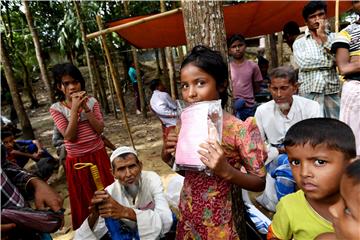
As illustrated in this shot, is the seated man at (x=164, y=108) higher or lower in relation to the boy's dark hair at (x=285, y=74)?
lower

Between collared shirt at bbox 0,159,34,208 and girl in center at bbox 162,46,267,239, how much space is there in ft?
2.20

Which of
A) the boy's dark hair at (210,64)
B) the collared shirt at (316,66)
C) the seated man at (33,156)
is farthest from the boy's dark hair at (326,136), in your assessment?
the seated man at (33,156)

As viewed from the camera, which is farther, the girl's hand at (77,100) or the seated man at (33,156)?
the seated man at (33,156)

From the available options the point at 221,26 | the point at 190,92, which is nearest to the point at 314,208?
the point at 190,92

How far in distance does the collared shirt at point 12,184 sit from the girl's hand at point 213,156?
80 centimetres

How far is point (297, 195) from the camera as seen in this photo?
50.8 inches

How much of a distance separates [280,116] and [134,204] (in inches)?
59.9

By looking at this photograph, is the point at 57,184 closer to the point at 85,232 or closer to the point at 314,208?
the point at 85,232

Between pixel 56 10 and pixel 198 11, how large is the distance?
950cm

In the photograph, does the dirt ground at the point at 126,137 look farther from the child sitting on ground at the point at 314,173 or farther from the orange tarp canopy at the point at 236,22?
the child sitting on ground at the point at 314,173

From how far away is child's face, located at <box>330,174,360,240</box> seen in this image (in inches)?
33.5

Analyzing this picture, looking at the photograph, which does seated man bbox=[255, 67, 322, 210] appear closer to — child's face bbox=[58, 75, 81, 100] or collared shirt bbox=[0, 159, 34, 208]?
child's face bbox=[58, 75, 81, 100]

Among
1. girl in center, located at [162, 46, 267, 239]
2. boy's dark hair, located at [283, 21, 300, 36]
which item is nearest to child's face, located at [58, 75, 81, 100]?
girl in center, located at [162, 46, 267, 239]

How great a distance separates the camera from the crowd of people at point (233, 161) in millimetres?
1180
